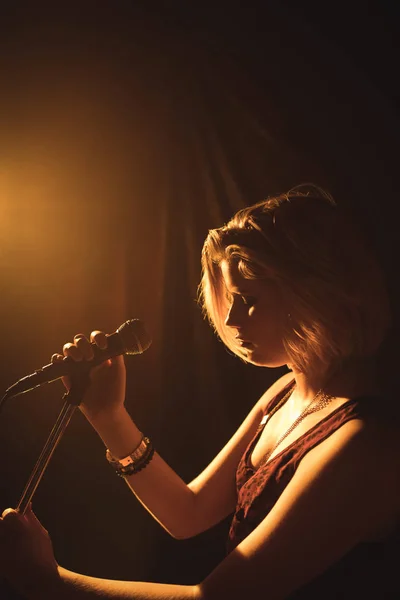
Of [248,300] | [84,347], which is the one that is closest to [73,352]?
[84,347]

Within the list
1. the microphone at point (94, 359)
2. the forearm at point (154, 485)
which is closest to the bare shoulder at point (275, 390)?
the forearm at point (154, 485)

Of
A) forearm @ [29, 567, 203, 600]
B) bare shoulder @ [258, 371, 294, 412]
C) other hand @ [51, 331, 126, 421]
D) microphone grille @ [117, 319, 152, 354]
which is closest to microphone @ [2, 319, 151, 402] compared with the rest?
microphone grille @ [117, 319, 152, 354]

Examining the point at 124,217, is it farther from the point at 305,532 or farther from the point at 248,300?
the point at 305,532

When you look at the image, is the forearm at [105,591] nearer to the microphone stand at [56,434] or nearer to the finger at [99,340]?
the microphone stand at [56,434]

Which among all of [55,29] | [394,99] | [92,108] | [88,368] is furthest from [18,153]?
[394,99]

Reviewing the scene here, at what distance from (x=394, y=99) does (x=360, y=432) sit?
102cm

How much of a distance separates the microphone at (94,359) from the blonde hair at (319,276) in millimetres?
277

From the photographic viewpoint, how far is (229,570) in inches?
34.5

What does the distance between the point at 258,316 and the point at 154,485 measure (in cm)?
57

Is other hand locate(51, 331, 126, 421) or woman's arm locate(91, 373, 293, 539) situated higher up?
other hand locate(51, 331, 126, 421)

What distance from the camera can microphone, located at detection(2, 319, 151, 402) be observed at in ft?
3.41

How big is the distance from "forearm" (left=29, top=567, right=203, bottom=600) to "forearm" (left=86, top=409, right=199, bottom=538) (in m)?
0.40

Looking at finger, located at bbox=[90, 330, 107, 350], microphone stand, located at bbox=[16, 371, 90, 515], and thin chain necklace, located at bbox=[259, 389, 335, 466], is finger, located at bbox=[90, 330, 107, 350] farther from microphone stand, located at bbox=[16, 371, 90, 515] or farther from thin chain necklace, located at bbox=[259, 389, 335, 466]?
thin chain necklace, located at bbox=[259, 389, 335, 466]

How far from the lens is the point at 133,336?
1.12 metres
